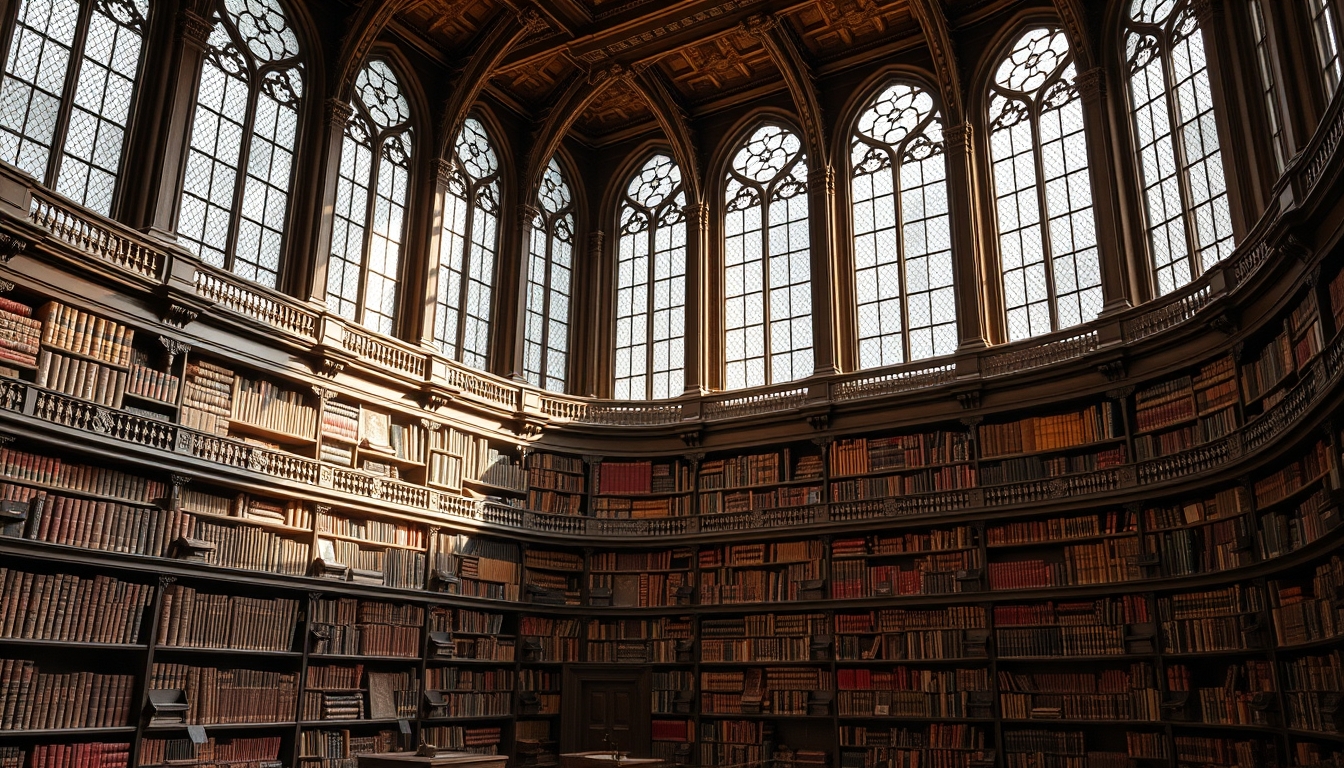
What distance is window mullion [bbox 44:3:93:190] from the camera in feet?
32.9

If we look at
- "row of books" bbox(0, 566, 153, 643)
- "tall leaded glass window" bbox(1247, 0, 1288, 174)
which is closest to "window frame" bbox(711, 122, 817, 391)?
"tall leaded glass window" bbox(1247, 0, 1288, 174)

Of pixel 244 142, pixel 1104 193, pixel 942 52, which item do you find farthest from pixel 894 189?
pixel 244 142

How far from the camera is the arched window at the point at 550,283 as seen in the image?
15078 mm

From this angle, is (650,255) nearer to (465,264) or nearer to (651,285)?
(651,285)

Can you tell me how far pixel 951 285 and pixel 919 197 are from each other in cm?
146

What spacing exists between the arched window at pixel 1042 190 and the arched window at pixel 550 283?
21.6 feet

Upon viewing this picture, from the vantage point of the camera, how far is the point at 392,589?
1112 centimetres

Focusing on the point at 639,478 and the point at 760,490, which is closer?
the point at 760,490

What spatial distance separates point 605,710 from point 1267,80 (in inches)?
404

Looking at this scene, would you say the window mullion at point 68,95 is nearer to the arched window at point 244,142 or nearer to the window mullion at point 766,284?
the arched window at point 244,142

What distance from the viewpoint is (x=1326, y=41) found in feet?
28.1

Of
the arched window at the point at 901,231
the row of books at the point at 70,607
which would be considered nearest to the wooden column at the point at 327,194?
the row of books at the point at 70,607

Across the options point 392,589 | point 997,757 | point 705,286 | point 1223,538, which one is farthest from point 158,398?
Answer: point 1223,538

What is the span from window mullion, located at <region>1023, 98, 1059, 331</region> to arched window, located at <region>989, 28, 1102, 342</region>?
1 cm
